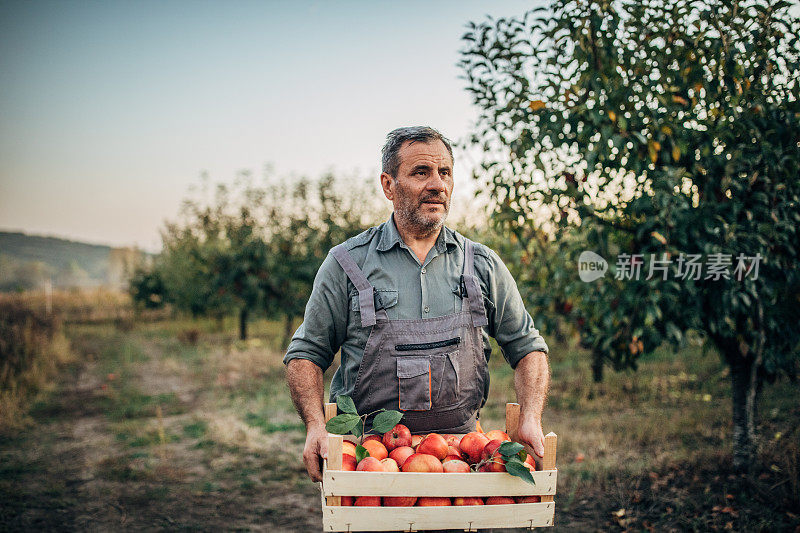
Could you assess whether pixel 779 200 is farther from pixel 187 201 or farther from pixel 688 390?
pixel 187 201

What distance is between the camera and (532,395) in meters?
2.32

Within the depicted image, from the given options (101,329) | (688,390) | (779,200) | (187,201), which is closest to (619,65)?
(779,200)

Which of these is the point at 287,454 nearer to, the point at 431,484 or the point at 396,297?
the point at 396,297

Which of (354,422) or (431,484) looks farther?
(354,422)

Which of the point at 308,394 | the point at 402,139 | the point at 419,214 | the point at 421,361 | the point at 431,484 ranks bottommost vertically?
the point at 431,484

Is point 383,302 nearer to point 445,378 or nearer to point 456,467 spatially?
point 445,378

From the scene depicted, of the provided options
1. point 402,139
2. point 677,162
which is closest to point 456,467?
point 402,139

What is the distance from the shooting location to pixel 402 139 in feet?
7.95

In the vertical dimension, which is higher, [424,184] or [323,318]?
[424,184]

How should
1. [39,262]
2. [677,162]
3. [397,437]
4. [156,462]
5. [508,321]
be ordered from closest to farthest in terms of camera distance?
[397,437], [508,321], [677,162], [156,462], [39,262]

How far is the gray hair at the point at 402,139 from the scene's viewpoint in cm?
240

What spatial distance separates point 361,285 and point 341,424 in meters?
0.58

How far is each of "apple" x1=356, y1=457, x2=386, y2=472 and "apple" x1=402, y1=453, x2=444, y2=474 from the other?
0.11 meters


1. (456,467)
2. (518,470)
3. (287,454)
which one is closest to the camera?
(518,470)
